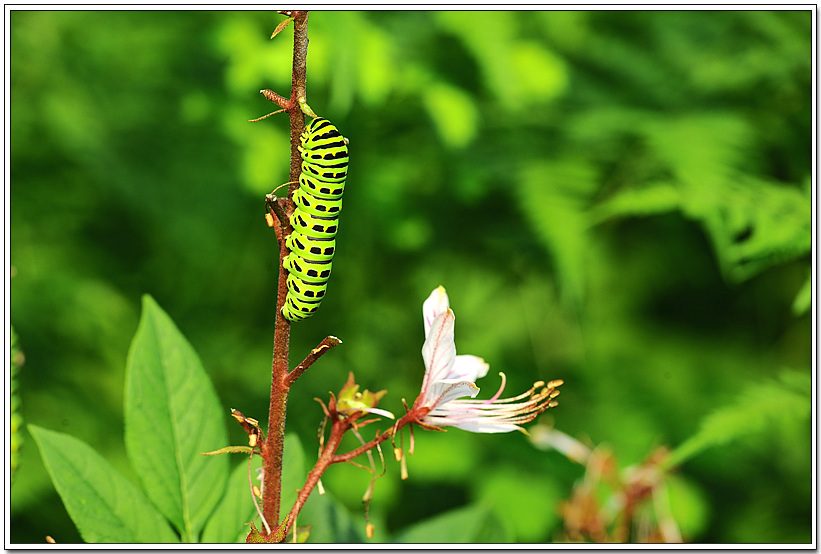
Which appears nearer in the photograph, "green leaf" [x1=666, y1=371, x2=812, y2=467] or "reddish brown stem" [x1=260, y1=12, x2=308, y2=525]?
"reddish brown stem" [x1=260, y1=12, x2=308, y2=525]

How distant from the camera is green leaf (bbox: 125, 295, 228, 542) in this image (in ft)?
2.76

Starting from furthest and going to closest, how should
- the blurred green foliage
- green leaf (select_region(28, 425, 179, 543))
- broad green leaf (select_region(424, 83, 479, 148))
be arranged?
the blurred green foliage
broad green leaf (select_region(424, 83, 479, 148))
green leaf (select_region(28, 425, 179, 543))

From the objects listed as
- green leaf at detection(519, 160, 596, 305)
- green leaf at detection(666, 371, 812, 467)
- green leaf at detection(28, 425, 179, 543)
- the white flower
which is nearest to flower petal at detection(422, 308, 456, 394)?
the white flower

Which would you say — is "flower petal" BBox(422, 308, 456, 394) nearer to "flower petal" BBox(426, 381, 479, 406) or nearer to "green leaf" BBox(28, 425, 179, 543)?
"flower petal" BBox(426, 381, 479, 406)

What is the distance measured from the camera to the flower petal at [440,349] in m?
0.72

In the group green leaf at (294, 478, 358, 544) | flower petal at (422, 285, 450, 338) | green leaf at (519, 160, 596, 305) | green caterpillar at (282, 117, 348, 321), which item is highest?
green leaf at (519, 160, 596, 305)

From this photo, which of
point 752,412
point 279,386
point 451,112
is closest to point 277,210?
point 279,386

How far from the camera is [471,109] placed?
6.75 feet

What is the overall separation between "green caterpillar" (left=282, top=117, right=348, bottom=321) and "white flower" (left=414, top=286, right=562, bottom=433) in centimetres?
11

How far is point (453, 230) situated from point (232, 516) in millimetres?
1662

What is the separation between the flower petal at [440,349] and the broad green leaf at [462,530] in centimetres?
36

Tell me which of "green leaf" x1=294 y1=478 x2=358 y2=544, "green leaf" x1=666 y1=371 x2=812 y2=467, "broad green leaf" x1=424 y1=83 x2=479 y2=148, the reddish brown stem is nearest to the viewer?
the reddish brown stem

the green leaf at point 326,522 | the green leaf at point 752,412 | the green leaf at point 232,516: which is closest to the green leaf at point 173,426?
the green leaf at point 232,516

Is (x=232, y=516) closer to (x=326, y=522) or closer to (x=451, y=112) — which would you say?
(x=326, y=522)
